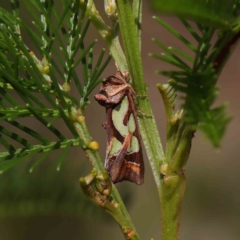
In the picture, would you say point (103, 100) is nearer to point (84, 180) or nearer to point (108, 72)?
point (84, 180)

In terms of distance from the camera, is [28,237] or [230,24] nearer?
[230,24]

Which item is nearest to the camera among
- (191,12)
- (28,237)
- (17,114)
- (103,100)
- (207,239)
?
(191,12)

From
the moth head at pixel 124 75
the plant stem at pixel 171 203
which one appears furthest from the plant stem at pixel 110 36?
the plant stem at pixel 171 203

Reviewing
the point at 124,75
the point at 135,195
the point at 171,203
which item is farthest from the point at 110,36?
the point at 135,195

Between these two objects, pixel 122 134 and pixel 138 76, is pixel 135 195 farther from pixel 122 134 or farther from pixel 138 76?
pixel 138 76

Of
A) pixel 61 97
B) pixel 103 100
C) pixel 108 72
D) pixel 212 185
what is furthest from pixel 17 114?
pixel 108 72

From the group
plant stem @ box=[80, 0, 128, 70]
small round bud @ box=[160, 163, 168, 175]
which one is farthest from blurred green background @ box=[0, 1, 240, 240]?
small round bud @ box=[160, 163, 168, 175]
